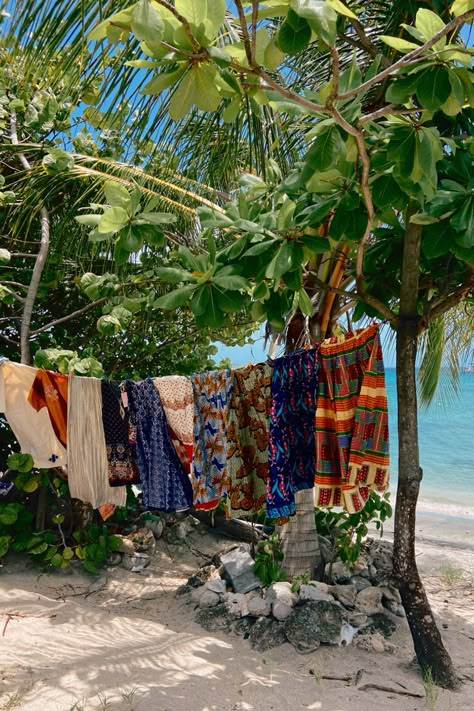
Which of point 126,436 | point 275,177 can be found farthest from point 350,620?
point 275,177

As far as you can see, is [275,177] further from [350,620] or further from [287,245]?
[350,620]

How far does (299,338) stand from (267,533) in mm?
2090

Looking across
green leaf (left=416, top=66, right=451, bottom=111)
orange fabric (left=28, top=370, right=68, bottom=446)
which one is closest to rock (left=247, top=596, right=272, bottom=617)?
orange fabric (left=28, top=370, right=68, bottom=446)

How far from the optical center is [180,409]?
4227 mm

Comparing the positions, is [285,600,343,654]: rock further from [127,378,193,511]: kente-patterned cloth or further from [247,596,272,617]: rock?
[127,378,193,511]: kente-patterned cloth

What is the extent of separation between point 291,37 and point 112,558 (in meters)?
4.60

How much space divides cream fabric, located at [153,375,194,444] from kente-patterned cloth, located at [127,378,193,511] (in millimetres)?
62

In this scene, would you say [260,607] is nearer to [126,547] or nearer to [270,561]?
[270,561]

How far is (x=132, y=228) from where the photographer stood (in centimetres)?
273

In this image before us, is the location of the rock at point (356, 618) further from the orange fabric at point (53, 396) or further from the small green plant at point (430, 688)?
the orange fabric at point (53, 396)

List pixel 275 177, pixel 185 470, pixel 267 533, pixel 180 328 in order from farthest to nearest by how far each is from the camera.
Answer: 1. pixel 180 328
2. pixel 267 533
3. pixel 185 470
4. pixel 275 177

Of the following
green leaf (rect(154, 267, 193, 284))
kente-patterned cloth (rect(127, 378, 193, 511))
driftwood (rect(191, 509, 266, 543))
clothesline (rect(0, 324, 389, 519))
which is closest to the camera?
green leaf (rect(154, 267, 193, 284))

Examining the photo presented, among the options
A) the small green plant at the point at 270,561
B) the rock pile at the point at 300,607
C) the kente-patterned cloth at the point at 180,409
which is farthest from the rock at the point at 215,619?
the kente-patterned cloth at the point at 180,409

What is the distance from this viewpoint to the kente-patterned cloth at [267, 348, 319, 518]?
3580 millimetres
